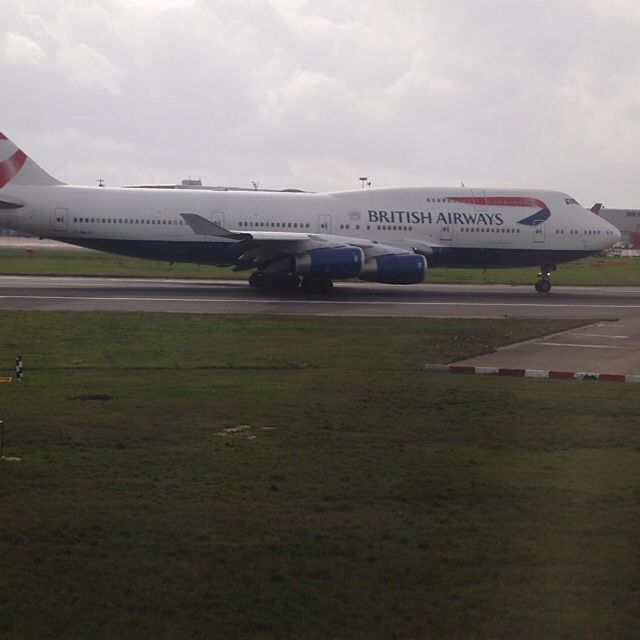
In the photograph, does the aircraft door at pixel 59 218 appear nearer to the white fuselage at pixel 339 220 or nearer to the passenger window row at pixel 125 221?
the white fuselage at pixel 339 220

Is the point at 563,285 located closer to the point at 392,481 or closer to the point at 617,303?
the point at 617,303

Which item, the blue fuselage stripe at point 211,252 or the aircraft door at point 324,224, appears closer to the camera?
the blue fuselage stripe at point 211,252

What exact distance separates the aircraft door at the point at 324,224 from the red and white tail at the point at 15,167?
9637mm

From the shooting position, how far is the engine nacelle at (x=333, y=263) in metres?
33.5

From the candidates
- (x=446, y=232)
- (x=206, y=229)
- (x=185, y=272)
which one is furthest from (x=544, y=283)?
(x=185, y=272)

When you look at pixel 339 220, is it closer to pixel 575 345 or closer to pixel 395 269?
pixel 395 269

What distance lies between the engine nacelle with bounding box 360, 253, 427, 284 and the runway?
66 cm

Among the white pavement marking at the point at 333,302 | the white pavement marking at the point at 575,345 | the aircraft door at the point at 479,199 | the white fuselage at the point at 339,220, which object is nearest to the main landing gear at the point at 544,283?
the white fuselage at the point at 339,220

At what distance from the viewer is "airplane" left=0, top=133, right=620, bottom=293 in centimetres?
3425

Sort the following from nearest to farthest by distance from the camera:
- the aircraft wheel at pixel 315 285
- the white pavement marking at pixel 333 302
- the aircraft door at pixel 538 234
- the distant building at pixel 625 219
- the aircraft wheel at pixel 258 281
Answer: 1. the white pavement marking at pixel 333 302
2. the aircraft wheel at pixel 315 285
3. the aircraft wheel at pixel 258 281
4. the aircraft door at pixel 538 234
5. the distant building at pixel 625 219

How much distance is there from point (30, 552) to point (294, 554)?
2106 millimetres

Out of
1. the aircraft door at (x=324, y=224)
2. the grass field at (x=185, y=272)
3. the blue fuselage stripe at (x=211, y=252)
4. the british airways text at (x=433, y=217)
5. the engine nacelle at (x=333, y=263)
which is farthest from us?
the grass field at (x=185, y=272)

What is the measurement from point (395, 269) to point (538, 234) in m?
7.23

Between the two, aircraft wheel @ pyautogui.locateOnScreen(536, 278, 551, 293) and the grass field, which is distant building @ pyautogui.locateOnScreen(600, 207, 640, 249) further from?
aircraft wheel @ pyautogui.locateOnScreen(536, 278, 551, 293)
